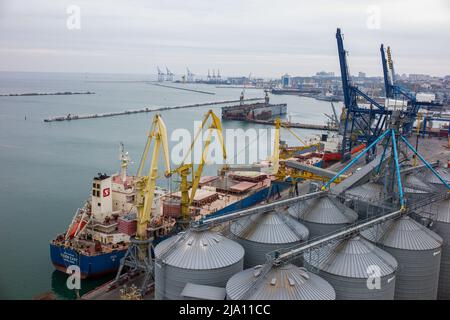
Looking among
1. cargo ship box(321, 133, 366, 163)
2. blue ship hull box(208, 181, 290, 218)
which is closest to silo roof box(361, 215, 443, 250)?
blue ship hull box(208, 181, 290, 218)

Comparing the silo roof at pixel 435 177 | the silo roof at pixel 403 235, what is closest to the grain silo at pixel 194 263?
the silo roof at pixel 403 235

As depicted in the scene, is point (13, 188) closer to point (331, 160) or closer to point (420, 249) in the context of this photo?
point (420, 249)

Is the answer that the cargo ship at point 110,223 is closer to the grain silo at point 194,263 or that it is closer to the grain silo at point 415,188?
the grain silo at point 194,263

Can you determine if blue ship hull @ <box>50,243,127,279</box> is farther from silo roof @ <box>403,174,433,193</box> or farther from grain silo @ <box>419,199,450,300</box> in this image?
silo roof @ <box>403,174,433,193</box>

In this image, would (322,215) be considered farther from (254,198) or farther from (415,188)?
(254,198)

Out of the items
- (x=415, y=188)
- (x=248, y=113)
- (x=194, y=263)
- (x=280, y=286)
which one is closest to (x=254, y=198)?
(x=415, y=188)
